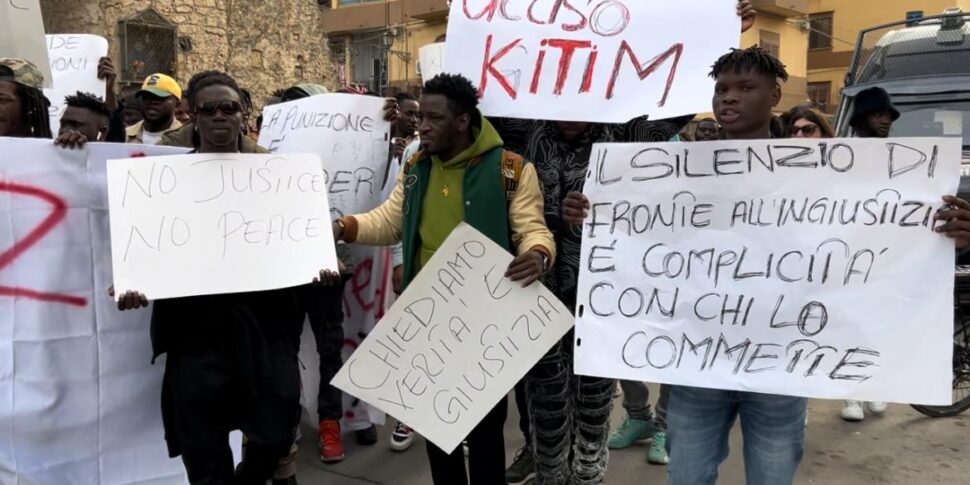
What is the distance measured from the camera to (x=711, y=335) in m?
2.28

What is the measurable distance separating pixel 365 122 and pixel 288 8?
10233 millimetres

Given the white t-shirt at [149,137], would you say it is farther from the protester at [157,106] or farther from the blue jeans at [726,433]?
the blue jeans at [726,433]

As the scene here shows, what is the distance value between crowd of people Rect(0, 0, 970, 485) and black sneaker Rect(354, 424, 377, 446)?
3.14ft

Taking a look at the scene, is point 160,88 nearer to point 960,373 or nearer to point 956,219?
point 956,219

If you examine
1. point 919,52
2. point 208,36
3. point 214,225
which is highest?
point 208,36

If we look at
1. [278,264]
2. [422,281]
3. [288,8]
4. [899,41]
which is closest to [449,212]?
[422,281]

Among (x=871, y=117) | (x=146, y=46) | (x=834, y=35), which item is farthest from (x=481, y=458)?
(x=834, y=35)

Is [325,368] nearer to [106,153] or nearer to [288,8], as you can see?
[106,153]

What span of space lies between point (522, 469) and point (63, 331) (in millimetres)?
2071

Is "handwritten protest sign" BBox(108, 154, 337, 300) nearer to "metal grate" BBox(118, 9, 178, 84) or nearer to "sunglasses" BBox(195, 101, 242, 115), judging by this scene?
"sunglasses" BBox(195, 101, 242, 115)

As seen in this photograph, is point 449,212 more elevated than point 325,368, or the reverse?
point 449,212

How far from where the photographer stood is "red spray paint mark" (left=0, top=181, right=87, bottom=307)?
8.66 feet

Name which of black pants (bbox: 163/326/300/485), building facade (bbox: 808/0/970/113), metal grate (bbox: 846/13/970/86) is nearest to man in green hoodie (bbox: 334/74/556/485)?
black pants (bbox: 163/326/300/485)

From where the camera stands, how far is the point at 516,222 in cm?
264
